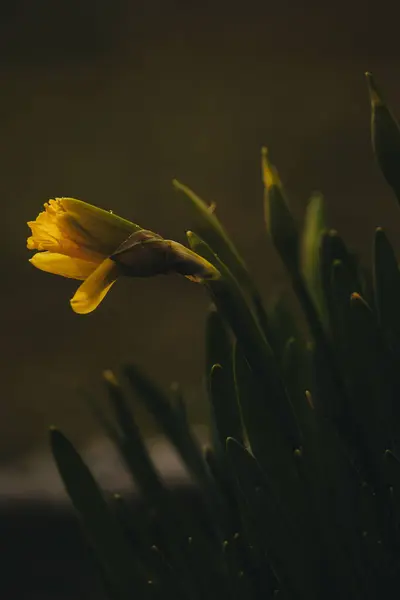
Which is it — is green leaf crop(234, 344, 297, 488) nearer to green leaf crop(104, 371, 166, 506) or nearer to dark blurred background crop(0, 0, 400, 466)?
green leaf crop(104, 371, 166, 506)

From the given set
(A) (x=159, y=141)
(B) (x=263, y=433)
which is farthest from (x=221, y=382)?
(A) (x=159, y=141)

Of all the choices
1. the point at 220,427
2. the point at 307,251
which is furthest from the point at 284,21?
the point at 220,427

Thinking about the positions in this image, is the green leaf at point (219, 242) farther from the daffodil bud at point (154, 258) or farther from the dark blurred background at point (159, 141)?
the dark blurred background at point (159, 141)

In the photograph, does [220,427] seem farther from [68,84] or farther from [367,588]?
[68,84]

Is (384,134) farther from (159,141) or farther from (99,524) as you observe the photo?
(159,141)

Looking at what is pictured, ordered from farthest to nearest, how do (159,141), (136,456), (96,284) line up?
(159,141)
(136,456)
(96,284)

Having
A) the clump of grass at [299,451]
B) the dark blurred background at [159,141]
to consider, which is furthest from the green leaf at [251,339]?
the dark blurred background at [159,141]

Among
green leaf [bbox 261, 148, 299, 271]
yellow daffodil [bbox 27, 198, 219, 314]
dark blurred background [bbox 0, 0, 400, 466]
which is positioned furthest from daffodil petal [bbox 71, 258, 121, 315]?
dark blurred background [bbox 0, 0, 400, 466]
